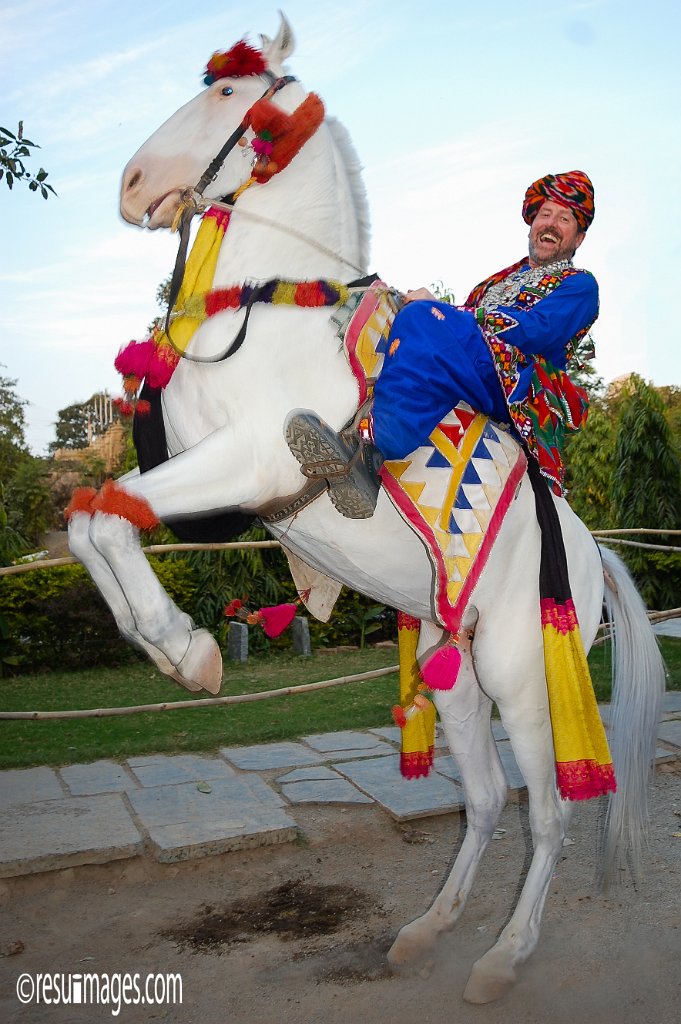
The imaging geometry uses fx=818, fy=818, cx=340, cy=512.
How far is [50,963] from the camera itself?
249 centimetres

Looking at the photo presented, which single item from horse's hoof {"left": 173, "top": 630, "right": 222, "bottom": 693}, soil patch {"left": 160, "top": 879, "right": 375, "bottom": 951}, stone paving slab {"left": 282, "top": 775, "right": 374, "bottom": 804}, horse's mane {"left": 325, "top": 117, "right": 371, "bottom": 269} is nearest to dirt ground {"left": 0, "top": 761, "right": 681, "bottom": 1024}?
soil patch {"left": 160, "top": 879, "right": 375, "bottom": 951}

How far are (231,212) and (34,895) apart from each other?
97.7 inches

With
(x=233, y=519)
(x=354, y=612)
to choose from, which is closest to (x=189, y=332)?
(x=233, y=519)

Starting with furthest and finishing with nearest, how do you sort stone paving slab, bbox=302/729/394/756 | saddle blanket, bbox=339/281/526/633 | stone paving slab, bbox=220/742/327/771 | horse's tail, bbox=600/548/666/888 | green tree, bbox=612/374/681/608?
green tree, bbox=612/374/681/608, stone paving slab, bbox=302/729/394/756, stone paving slab, bbox=220/742/327/771, horse's tail, bbox=600/548/666/888, saddle blanket, bbox=339/281/526/633

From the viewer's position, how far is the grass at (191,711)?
4.80 meters

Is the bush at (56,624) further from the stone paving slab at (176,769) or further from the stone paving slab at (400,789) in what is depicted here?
the stone paving slab at (400,789)

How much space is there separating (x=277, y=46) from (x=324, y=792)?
309 cm

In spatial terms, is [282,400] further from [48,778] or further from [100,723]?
[100,723]

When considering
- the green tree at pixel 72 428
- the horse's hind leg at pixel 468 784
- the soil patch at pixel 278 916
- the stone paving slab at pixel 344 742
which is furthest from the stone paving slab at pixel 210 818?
the green tree at pixel 72 428

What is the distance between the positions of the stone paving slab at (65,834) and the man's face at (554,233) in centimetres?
260

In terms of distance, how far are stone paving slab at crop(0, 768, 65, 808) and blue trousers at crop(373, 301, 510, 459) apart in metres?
2.75

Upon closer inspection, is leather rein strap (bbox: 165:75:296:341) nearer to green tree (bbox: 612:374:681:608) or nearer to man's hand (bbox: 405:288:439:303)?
man's hand (bbox: 405:288:439:303)

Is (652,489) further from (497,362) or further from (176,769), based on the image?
(497,362)

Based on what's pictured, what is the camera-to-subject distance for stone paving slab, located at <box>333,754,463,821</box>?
3.64 metres
